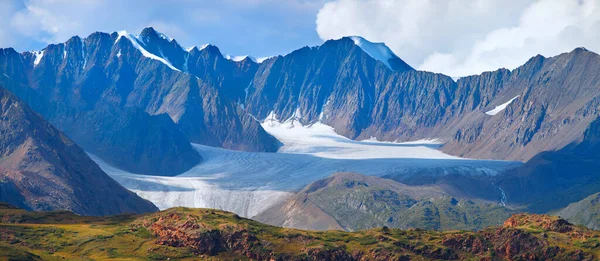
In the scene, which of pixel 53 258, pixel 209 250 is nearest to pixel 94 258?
pixel 53 258

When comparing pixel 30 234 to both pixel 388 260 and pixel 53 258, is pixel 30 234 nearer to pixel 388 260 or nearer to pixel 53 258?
pixel 53 258

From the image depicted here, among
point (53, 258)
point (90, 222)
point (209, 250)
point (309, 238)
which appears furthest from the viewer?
point (90, 222)

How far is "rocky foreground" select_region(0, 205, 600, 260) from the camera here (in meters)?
167

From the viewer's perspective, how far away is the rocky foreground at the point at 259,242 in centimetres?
16688

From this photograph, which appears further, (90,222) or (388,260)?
(90,222)

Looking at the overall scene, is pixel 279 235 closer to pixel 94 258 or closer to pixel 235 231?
pixel 235 231

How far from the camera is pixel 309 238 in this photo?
7028 inches

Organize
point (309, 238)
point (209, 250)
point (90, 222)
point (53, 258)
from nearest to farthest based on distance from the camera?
1. point (53, 258)
2. point (209, 250)
3. point (309, 238)
4. point (90, 222)

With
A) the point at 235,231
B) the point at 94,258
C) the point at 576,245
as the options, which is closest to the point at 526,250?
the point at 576,245

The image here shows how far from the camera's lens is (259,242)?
171875 mm

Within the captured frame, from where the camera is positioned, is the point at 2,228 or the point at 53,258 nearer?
the point at 53,258

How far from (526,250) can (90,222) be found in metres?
90.4

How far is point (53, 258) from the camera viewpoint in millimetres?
152750

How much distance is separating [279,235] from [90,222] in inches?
1783
